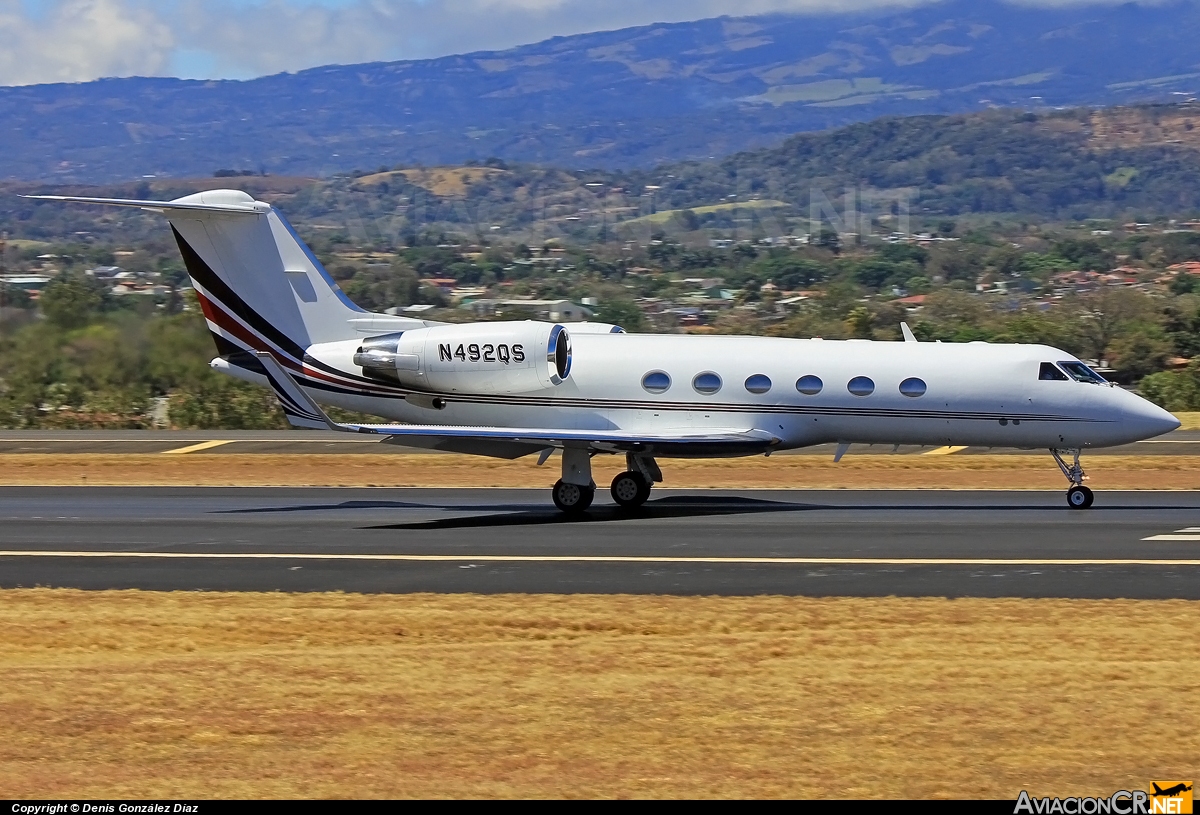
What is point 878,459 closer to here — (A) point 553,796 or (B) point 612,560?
(B) point 612,560

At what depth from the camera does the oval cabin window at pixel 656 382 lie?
24.2 meters

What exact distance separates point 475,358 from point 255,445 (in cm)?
1325

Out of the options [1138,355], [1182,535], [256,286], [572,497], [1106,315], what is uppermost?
[256,286]

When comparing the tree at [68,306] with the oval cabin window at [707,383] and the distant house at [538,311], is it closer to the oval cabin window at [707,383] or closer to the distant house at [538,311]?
the distant house at [538,311]

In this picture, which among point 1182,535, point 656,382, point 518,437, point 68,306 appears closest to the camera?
point 1182,535

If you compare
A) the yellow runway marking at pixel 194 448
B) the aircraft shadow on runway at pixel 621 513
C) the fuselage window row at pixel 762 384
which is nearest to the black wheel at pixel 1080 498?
the fuselage window row at pixel 762 384

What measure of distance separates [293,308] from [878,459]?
1300 centimetres

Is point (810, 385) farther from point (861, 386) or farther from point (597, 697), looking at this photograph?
point (597, 697)

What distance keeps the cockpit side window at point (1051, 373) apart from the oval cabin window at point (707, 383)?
4783 millimetres

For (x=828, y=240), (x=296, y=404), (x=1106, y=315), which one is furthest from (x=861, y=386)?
(x=828, y=240)

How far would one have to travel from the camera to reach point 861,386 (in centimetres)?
2369

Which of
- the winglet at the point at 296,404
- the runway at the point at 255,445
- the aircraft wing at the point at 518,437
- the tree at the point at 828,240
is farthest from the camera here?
the tree at the point at 828,240

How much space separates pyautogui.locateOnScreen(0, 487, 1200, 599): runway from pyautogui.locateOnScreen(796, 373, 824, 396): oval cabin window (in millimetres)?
1797

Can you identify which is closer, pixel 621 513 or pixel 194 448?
pixel 621 513
